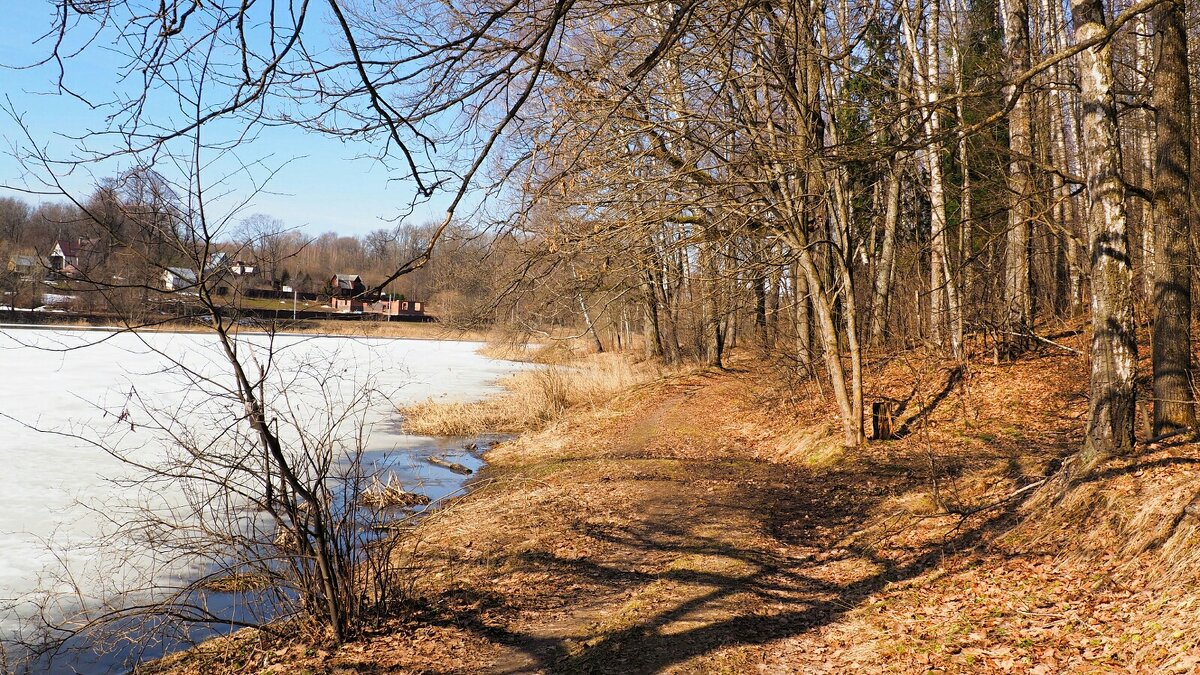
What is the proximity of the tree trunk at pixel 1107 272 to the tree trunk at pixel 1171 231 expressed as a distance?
0.46 metres

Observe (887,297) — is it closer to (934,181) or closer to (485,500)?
(934,181)

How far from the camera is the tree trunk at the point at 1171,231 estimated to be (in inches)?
263

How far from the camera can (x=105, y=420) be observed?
1650 centimetres

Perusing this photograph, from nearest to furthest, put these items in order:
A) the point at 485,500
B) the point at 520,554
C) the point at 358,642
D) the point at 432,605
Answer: the point at 358,642 → the point at 432,605 → the point at 520,554 → the point at 485,500

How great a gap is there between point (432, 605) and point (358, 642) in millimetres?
888

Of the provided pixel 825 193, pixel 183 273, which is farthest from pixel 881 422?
pixel 183 273

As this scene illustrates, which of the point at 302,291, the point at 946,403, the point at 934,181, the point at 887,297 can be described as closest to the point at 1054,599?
the point at 302,291

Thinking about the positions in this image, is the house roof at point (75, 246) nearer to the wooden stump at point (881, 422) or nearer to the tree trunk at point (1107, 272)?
the tree trunk at point (1107, 272)

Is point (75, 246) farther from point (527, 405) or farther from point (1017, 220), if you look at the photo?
point (527, 405)

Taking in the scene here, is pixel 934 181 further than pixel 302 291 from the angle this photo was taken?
Yes

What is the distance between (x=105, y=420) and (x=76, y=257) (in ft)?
44.4

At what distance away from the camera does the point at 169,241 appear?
5.20 m

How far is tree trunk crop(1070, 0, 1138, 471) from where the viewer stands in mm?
6434

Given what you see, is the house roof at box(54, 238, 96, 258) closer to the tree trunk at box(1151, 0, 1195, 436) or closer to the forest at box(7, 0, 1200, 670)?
the forest at box(7, 0, 1200, 670)
